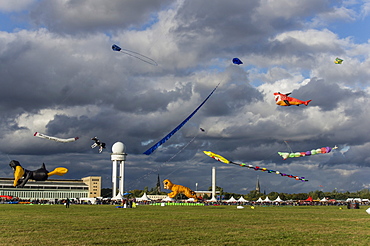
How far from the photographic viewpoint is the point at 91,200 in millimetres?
94562

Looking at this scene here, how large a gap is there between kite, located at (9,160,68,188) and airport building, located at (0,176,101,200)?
402ft

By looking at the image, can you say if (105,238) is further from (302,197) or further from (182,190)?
(302,197)

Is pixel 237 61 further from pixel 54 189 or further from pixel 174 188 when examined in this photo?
pixel 54 189

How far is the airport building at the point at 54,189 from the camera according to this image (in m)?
158

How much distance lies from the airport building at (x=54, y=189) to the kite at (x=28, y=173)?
122 meters

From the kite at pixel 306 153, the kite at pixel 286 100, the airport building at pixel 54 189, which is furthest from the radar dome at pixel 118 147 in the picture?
the kite at pixel 286 100

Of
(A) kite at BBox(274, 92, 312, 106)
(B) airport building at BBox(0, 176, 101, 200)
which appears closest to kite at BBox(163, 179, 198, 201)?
(A) kite at BBox(274, 92, 312, 106)

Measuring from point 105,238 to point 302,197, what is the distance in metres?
169

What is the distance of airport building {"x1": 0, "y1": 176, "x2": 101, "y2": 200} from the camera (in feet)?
518

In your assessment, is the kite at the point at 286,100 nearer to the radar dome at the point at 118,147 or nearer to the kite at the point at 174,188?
the kite at the point at 174,188

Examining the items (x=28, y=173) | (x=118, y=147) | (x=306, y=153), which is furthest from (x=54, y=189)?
(x=306, y=153)

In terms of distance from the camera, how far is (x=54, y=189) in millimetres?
164250

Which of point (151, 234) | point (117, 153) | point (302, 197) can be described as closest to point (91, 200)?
point (117, 153)

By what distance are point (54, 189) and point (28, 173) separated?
134540mm
